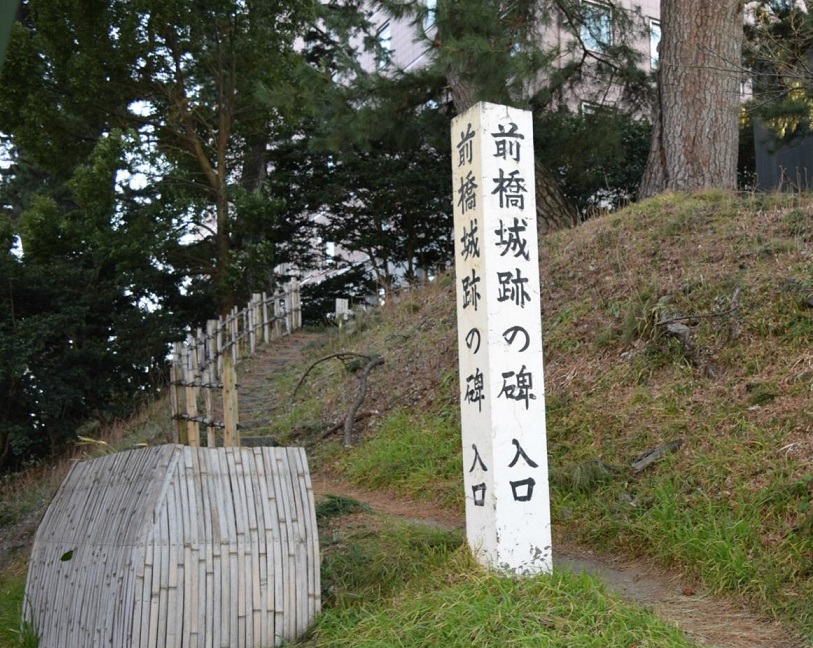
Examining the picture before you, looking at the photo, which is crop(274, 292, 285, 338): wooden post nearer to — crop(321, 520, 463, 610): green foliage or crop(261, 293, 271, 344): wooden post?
crop(261, 293, 271, 344): wooden post

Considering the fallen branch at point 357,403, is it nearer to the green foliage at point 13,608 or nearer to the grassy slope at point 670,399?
the grassy slope at point 670,399

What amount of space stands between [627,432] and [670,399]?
457 millimetres

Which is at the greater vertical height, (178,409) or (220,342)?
(220,342)

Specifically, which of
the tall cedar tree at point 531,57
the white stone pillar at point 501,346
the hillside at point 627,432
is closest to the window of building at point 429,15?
the tall cedar tree at point 531,57

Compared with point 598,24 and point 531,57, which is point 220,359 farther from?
point 598,24

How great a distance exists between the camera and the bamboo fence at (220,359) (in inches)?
371

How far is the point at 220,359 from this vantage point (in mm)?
14250

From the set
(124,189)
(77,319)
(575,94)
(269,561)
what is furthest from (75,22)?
(269,561)

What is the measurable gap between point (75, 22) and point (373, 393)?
10104 millimetres

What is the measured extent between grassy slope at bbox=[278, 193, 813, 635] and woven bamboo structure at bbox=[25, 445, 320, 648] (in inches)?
86.2

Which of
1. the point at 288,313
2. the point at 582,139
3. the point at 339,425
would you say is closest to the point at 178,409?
the point at 339,425

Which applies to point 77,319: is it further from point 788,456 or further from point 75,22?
point 788,456

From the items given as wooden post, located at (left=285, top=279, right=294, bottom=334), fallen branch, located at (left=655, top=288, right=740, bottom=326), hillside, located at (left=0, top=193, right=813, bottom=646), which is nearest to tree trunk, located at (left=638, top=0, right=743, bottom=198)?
hillside, located at (left=0, top=193, right=813, bottom=646)

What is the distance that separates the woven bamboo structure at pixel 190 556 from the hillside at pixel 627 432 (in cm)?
36
